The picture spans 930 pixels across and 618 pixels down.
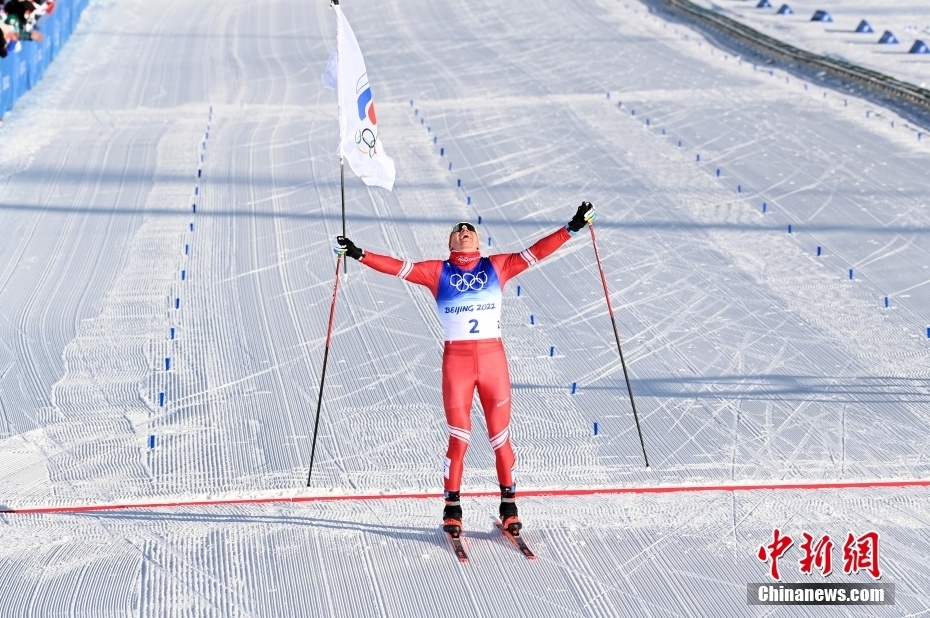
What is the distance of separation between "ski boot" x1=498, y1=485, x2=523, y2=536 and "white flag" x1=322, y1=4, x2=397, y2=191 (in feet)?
6.87

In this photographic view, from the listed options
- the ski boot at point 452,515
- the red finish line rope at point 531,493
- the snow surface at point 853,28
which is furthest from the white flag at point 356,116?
the snow surface at point 853,28

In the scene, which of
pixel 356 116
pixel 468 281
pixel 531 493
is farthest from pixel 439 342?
pixel 468 281

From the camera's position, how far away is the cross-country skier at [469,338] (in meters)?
6.26

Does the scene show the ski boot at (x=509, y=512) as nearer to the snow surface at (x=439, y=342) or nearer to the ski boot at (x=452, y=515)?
the snow surface at (x=439, y=342)

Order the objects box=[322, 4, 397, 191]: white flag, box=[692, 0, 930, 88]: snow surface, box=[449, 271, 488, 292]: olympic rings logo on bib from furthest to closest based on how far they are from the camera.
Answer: box=[692, 0, 930, 88]: snow surface, box=[322, 4, 397, 191]: white flag, box=[449, 271, 488, 292]: olympic rings logo on bib

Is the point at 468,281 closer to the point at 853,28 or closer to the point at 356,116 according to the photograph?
the point at 356,116

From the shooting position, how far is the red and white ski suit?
6258mm

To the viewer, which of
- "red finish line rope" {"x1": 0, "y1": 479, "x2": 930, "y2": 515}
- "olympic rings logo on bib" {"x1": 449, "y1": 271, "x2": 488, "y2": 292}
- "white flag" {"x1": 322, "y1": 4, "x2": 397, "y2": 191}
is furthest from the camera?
"white flag" {"x1": 322, "y1": 4, "x2": 397, "y2": 191}

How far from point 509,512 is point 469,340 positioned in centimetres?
86

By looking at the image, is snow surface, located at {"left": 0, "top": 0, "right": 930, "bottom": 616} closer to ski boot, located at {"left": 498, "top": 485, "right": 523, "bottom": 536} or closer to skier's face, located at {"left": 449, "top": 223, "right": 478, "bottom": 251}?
ski boot, located at {"left": 498, "top": 485, "right": 523, "bottom": 536}

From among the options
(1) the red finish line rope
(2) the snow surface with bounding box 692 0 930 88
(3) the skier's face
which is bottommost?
(2) the snow surface with bounding box 692 0 930 88

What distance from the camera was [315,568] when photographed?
6.09m

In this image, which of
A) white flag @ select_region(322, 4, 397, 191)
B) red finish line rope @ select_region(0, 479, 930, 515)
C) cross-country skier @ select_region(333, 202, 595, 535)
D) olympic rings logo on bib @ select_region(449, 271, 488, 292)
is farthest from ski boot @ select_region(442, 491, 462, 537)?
white flag @ select_region(322, 4, 397, 191)

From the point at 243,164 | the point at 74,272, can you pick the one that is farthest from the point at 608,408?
the point at 243,164
